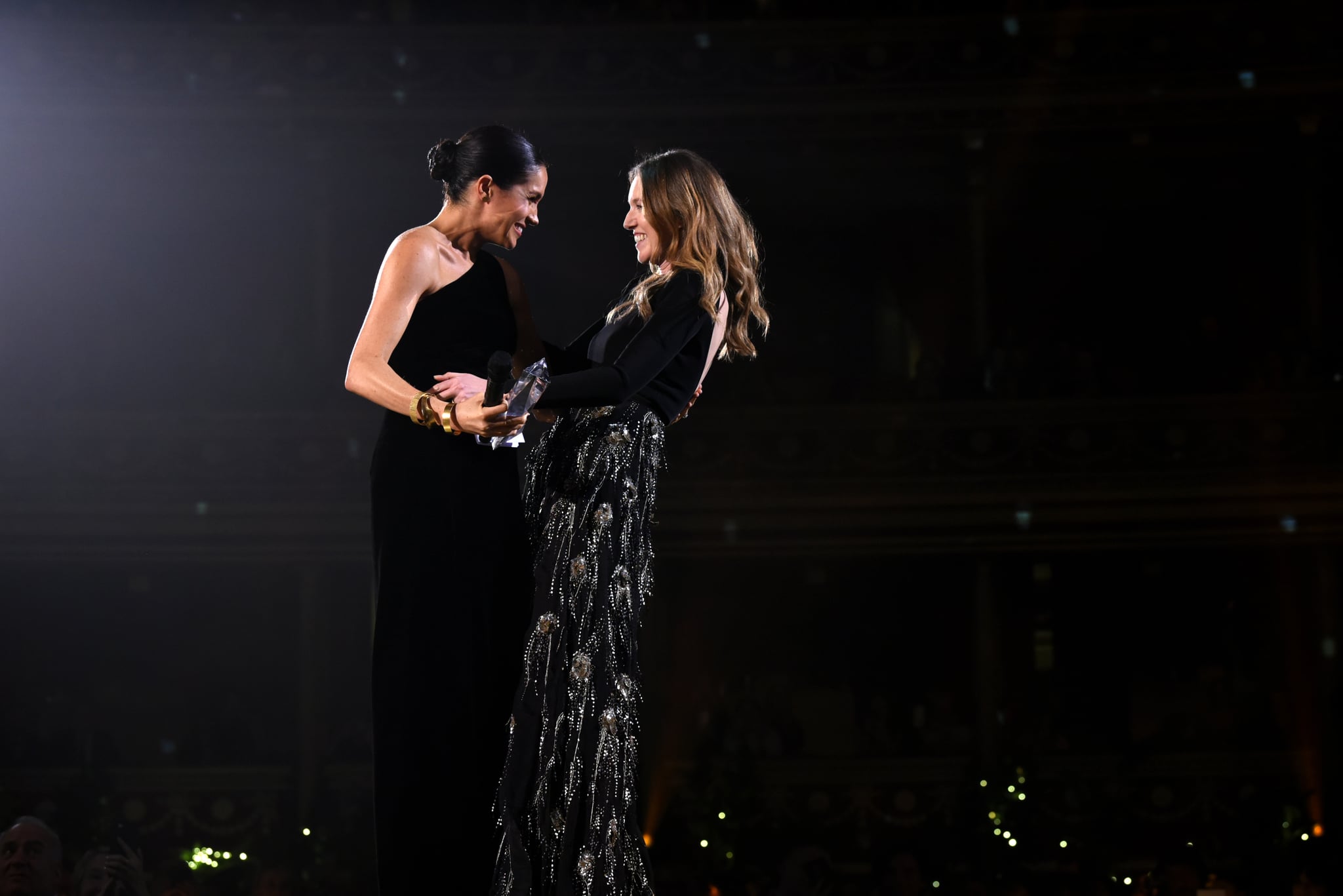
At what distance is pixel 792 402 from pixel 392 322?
348 inches

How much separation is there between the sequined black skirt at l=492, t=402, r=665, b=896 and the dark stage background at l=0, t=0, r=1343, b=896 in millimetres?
6978

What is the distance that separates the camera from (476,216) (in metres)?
2.75

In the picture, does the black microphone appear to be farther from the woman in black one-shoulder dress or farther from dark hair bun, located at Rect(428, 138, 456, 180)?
dark hair bun, located at Rect(428, 138, 456, 180)

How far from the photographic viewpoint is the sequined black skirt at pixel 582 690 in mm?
2586

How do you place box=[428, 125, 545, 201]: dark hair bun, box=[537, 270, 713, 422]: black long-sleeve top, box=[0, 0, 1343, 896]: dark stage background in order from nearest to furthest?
box=[537, 270, 713, 422]: black long-sleeve top
box=[428, 125, 545, 201]: dark hair bun
box=[0, 0, 1343, 896]: dark stage background

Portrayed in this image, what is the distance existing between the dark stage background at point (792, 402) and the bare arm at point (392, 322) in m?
→ 7.31

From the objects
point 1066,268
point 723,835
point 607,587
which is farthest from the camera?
point 1066,268

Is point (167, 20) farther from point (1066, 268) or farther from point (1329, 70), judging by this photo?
point (1329, 70)

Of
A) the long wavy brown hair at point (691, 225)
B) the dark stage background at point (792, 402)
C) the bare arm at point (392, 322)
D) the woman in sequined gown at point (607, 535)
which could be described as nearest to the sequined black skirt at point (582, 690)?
the woman in sequined gown at point (607, 535)

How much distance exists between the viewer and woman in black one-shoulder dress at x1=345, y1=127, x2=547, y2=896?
8.30 feet

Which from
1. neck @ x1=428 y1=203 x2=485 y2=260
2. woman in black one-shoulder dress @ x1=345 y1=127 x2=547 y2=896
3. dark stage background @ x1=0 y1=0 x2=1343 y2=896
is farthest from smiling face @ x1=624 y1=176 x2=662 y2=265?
dark stage background @ x1=0 y1=0 x2=1343 y2=896

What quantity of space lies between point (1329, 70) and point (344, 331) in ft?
30.8

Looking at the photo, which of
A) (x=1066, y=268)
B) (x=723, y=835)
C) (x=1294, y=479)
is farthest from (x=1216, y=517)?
(x=723, y=835)

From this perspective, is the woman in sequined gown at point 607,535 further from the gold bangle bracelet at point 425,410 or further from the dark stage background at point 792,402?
the dark stage background at point 792,402
